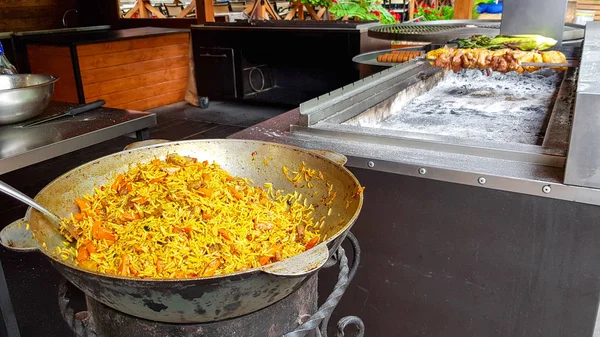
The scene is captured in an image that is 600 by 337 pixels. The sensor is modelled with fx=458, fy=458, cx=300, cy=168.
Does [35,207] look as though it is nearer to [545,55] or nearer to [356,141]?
[356,141]

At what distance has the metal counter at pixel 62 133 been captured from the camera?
1.68 metres

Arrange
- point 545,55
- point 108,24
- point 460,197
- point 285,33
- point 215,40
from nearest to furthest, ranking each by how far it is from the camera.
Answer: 1. point 460,197
2. point 545,55
3. point 285,33
4. point 215,40
5. point 108,24

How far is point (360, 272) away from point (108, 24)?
8066 mm

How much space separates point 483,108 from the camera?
236 cm

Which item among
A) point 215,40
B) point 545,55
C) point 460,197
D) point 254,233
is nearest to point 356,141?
point 460,197

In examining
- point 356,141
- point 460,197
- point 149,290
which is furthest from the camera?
point 356,141

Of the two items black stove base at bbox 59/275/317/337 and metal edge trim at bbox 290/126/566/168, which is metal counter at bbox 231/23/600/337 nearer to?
metal edge trim at bbox 290/126/566/168

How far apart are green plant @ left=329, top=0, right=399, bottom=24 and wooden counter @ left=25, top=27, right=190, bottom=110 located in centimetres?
216

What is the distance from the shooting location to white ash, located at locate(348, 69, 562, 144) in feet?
6.41

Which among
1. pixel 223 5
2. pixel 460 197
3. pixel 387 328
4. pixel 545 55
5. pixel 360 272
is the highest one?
pixel 223 5

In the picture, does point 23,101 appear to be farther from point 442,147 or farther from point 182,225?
point 442,147

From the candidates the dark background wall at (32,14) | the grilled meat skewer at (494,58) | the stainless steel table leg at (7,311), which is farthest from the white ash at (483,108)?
the dark background wall at (32,14)

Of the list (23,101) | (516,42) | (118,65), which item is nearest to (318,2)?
(118,65)

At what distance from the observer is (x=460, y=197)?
1379 mm
